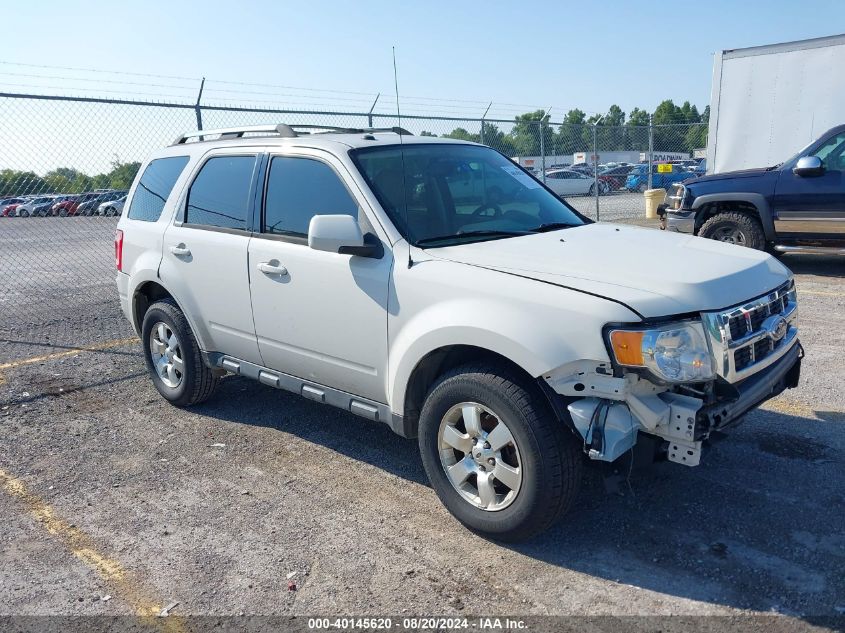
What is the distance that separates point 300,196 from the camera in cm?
452

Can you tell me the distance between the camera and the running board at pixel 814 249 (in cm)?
927

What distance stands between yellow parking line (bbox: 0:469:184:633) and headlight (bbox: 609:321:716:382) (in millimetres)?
2116

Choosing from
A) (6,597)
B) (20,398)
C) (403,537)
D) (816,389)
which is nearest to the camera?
(6,597)

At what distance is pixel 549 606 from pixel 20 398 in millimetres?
4765

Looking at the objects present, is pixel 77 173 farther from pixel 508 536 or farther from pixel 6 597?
pixel 508 536

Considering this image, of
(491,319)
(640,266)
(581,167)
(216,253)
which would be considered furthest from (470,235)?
(581,167)

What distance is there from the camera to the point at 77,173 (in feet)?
31.5

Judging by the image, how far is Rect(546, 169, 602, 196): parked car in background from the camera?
81.9 ft

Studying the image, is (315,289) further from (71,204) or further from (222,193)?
(71,204)

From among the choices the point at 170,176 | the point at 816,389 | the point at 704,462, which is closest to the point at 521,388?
the point at 704,462

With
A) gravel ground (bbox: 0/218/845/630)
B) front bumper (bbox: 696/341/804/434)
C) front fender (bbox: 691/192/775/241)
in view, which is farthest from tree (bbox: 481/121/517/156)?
front bumper (bbox: 696/341/804/434)

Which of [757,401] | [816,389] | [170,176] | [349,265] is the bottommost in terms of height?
[816,389]

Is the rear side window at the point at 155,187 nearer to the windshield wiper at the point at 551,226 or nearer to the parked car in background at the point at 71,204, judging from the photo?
the windshield wiper at the point at 551,226

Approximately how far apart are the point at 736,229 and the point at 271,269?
758cm
